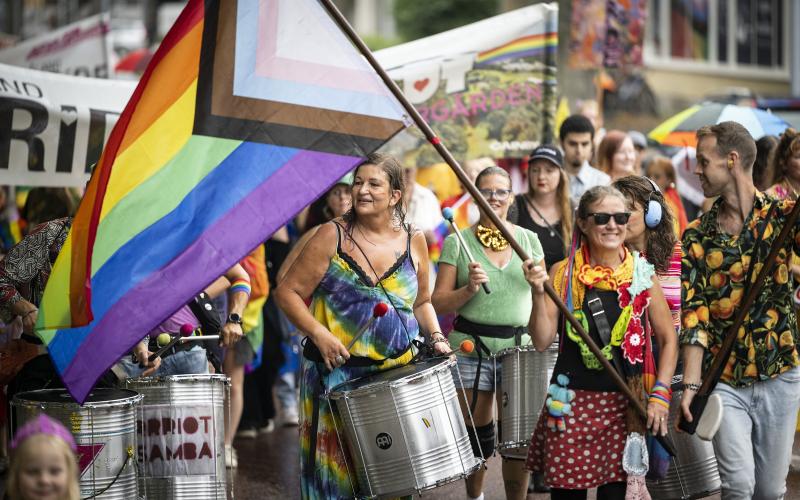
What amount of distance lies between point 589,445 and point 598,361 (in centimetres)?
39

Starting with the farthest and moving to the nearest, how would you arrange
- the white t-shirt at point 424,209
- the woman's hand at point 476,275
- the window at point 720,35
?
the window at point 720,35
the white t-shirt at point 424,209
the woman's hand at point 476,275

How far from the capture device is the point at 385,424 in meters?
5.93

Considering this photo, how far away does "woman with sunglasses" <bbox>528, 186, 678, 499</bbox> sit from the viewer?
5.96 meters

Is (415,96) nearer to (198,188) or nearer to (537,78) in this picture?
(537,78)

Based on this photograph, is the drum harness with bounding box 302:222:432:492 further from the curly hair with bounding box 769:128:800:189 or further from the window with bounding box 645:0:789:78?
the window with bounding box 645:0:789:78

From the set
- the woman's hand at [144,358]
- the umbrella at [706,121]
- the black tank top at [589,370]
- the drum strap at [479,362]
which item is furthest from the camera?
the umbrella at [706,121]

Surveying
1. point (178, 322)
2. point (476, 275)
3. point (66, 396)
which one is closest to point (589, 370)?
point (476, 275)

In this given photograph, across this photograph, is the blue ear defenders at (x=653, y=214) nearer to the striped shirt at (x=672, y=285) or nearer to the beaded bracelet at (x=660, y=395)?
the striped shirt at (x=672, y=285)

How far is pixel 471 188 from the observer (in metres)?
5.56

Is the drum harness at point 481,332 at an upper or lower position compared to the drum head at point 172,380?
upper

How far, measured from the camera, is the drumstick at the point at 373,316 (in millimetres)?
6055

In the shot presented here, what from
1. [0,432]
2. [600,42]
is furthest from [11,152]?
[600,42]

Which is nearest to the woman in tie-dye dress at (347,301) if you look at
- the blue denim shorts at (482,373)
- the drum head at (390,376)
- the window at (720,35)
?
the drum head at (390,376)

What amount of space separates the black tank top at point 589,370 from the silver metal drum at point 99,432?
2.07 m
